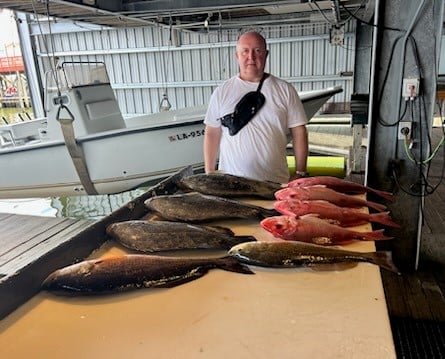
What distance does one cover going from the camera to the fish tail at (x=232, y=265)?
1.23 metres

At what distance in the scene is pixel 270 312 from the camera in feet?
3.33

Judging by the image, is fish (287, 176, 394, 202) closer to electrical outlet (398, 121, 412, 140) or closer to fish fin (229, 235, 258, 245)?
fish fin (229, 235, 258, 245)

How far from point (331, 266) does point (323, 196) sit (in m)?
0.43

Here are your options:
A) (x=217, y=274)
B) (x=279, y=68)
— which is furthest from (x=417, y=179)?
(x=279, y=68)

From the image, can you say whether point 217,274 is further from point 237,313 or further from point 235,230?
point 235,230

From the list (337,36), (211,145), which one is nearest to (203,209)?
(211,145)

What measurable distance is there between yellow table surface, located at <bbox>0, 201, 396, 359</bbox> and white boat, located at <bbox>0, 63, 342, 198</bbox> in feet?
11.6

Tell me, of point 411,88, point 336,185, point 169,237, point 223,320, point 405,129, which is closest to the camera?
point 223,320

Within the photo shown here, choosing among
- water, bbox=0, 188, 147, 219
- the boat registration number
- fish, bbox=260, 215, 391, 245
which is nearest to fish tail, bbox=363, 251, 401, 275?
fish, bbox=260, 215, 391, 245

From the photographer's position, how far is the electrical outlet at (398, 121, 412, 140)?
8.76 ft

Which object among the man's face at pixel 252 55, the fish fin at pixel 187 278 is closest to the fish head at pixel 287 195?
the fish fin at pixel 187 278

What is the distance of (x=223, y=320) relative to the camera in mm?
994

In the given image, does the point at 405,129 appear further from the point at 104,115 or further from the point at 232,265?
the point at 104,115

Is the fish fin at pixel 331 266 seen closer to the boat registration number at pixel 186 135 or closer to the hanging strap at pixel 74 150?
the boat registration number at pixel 186 135
